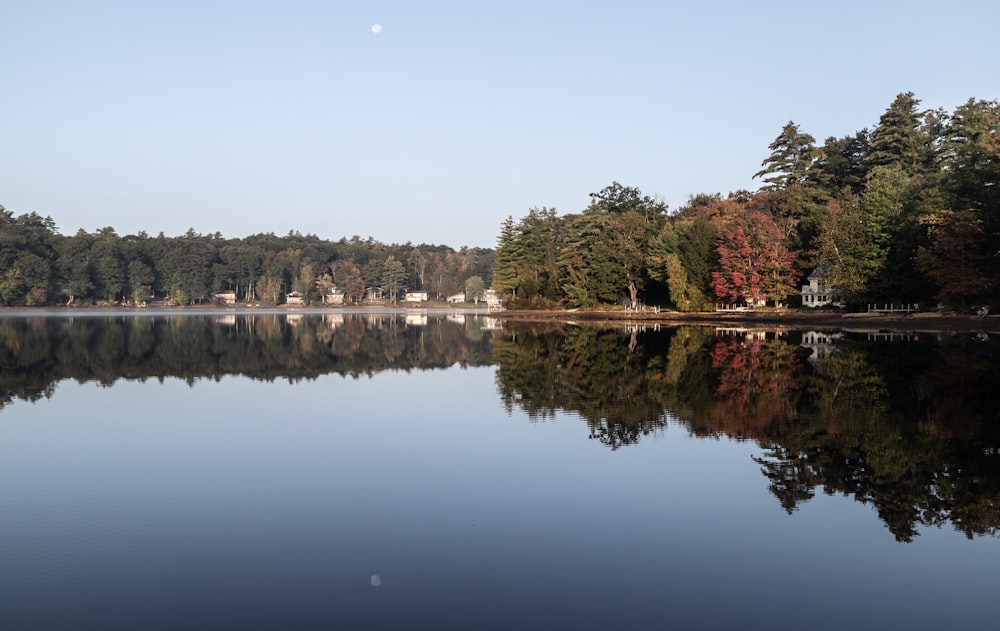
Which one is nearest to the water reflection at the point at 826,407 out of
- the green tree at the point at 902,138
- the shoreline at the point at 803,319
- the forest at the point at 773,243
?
the shoreline at the point at 803,319

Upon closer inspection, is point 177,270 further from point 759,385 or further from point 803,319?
point 759,385

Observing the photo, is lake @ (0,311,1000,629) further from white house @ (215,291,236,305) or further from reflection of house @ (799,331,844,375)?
white house @ (215,291,236,305)

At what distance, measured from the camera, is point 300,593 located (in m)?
8.06

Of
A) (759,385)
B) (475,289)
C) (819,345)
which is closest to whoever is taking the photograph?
(759,385)

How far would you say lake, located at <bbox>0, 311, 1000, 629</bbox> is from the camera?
25.7ft

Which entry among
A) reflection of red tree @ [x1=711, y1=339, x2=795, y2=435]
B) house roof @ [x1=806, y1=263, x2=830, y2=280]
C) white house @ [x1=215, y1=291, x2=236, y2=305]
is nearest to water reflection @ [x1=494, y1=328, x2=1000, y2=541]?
reflection of red tree @ [x1=711, y1=339, x2=795, y2=435]

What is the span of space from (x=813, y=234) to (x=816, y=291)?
5.68 metres

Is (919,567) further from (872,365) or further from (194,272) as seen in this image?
(194,272)

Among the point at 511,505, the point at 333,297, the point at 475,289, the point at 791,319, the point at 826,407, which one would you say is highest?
the point at 475,289

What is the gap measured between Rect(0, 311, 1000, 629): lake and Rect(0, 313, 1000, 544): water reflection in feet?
0.42

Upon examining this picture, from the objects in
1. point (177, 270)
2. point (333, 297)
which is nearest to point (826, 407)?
point (177, 270)

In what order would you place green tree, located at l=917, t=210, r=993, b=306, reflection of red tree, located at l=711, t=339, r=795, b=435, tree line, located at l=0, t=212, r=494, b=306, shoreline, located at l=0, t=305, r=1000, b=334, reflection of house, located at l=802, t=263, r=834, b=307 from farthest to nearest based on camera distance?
tree line, located at l=0, t=212, r=494, b=306
reflection of house, located at l=802, t=263, r=834, b=307
shoreline, located at l=0, t=305, r=1000, b=334
green tree, located at l=917, t=210, r=993, b=306
reflection of red tree, located at l=711, t=339, r=795, b=435

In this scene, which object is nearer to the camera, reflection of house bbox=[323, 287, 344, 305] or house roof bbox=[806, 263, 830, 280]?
house roof bbox=[806, 263, 830, 280]

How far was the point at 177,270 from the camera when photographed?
169 metres
